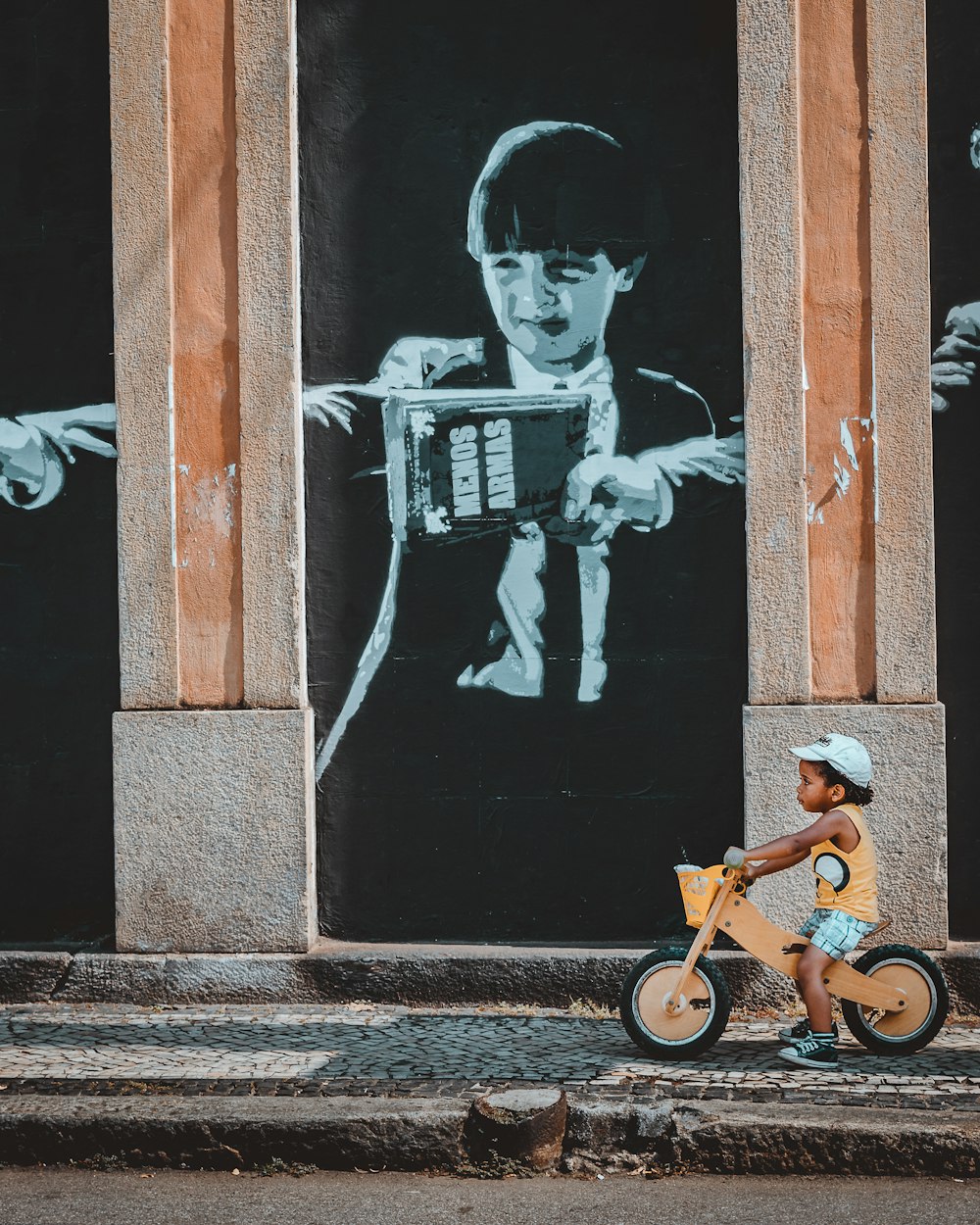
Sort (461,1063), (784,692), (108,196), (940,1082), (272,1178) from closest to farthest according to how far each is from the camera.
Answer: (272,1178), (940,1082), (461,1063), (784,692), (108,196)

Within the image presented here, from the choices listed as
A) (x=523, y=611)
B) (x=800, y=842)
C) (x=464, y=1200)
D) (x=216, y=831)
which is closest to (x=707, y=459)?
(x=523, y=611)

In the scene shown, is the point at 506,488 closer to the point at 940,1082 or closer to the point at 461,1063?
the point at 461,1063

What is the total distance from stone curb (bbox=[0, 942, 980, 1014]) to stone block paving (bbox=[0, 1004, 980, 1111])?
9cm

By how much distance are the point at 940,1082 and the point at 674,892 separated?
6.24 feet

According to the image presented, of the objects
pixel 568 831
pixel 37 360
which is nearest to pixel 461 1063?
pixel 568 831

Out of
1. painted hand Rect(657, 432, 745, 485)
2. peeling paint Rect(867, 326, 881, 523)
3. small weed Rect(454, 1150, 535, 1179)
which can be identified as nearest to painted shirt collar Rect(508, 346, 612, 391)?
painted hand Rect(657, 432, 745, 485)

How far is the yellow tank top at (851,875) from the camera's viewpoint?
5.51 m

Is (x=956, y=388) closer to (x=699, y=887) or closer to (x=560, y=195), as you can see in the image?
(x=560, y=195)

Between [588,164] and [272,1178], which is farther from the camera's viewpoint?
[588,164]

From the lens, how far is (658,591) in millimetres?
6859

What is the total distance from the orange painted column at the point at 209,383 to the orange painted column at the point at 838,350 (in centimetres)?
275

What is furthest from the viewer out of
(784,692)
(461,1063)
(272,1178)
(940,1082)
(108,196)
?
(108,196)

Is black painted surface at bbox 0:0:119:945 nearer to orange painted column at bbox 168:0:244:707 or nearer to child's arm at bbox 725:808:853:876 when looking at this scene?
orange painted column at bbox 168:0:244:707

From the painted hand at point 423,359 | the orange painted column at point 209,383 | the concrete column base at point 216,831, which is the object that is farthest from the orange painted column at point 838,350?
the orange painted column at point 209,383
